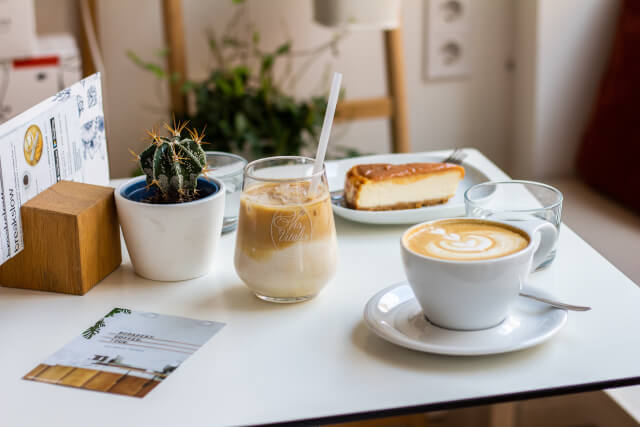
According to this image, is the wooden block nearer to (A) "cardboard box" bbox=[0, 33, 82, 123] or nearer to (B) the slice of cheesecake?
(B) the slice of cheesecake

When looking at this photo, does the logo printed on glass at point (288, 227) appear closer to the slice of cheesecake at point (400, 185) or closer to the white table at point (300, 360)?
the white table at point (300, 360)

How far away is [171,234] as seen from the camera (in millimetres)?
913

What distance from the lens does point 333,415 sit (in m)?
0.65

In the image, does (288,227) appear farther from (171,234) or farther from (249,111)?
(249,111)

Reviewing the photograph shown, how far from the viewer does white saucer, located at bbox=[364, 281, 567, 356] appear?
2.37 feet

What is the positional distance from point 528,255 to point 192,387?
1.21ft

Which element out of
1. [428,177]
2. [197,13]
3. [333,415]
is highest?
[197,13]

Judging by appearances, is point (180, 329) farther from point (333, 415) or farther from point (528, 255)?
point (528, 255)

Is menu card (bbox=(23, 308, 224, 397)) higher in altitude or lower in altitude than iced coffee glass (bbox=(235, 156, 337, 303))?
lower

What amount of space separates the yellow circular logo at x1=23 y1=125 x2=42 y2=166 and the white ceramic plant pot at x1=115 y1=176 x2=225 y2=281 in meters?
0.11

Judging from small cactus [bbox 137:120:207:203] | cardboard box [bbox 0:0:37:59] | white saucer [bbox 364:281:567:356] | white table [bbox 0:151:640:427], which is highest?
cardboard box [bbox 0:0:37:59]

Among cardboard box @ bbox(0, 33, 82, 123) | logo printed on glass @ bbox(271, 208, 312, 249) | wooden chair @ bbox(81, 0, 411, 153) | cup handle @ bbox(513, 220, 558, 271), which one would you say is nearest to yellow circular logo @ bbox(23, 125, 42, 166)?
logo printed on glass @ bbox(271, 208, 312, 249)

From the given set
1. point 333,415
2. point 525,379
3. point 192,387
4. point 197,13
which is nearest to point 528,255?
point 525,379

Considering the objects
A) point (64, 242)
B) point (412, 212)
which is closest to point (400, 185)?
point (412, 212)
